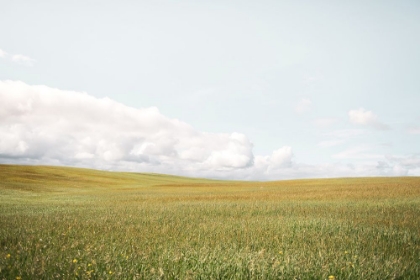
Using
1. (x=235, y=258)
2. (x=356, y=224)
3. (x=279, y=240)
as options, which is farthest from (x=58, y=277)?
(x=356, y=224)

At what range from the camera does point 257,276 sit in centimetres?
466

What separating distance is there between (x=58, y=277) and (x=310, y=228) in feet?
23.1

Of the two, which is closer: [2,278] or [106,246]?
[2,278]

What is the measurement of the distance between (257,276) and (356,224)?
21.2 ft

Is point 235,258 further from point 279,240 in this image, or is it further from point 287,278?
point 279,240

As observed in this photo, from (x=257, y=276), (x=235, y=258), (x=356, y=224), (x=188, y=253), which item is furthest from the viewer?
(x=356, y=224)

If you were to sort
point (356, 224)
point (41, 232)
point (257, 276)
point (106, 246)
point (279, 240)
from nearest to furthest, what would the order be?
point (257, 276) < point (106, 246) < point (279, 240) < point (41, 232) < point (356, 224)

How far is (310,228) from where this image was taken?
9.05 metres

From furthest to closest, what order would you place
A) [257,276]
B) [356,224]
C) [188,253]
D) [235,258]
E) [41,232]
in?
[356,224] → [41,232] → [188,253] → [235,258] → [257,276]

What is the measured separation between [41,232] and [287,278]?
288 inches

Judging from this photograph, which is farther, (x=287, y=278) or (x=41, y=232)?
(x=41, y=232)

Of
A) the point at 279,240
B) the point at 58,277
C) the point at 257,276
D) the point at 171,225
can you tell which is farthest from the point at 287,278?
the point at 171,225

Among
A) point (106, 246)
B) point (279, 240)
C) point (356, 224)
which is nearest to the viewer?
point (106, 246)

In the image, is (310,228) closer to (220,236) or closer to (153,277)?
(220,236)
